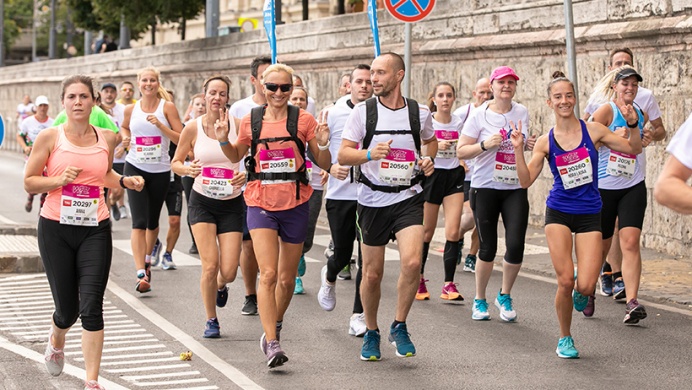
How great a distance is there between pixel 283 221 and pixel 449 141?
312cm

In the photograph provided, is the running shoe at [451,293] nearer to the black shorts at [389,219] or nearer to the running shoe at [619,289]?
the running shoe at [619,289]

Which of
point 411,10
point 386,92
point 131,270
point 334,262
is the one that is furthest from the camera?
point 411,10

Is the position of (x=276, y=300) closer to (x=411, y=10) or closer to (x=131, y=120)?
(x=131, y=120)

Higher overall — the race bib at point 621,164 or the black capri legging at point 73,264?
the race bib at point 621,164

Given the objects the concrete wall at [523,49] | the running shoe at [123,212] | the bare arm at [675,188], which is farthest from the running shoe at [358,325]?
the running shoe at [123,212]

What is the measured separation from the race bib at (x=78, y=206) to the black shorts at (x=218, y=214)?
2.07 metres

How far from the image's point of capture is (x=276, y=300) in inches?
341

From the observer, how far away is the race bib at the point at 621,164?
1015 centimetres

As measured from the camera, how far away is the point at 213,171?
9.55 m

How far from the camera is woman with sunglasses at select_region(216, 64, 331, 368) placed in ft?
27.5

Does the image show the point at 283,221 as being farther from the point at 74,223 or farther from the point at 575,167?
the point at 575,167

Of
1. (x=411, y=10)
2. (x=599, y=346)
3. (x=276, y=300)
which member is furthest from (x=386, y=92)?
(x=411, y=10)

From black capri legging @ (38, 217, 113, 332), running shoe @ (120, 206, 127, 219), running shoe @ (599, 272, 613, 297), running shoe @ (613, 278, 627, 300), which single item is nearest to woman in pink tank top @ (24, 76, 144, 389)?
black capri legging @ (38, 217, 113, 332)

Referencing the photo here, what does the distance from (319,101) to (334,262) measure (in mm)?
15469
